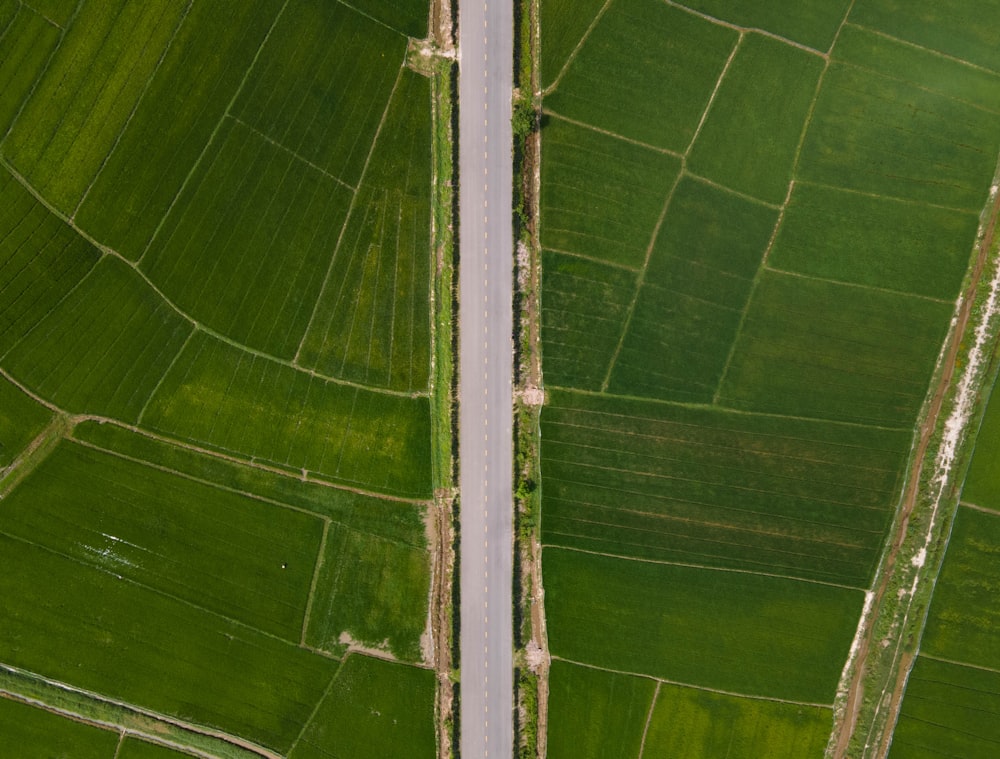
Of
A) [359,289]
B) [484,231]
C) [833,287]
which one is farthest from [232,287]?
[833,287]

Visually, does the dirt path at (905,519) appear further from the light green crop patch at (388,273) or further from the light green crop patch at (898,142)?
Result: the light green crop patch at (388,273)

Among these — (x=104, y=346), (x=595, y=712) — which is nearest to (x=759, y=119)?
(x=595, y=712)

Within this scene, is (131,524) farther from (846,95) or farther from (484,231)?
(846,95)

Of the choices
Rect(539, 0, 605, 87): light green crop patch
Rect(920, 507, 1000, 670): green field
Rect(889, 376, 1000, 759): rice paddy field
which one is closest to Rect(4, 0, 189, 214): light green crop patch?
Rect(539, 0, 605, 87): light green crop patch

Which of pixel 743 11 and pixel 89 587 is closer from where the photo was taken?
pixel 743 11

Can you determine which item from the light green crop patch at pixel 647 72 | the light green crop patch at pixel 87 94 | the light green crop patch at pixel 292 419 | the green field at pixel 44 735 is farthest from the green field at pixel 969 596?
the light green crop patch at pixel 87 94
